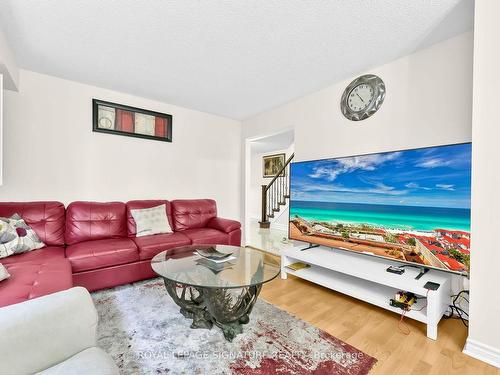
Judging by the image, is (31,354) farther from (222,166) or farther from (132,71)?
(222,166)

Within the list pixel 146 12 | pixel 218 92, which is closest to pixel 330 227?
pixel 218 92

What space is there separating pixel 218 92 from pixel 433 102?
231 centimetres

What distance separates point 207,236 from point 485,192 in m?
2.58

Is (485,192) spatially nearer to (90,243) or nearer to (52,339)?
(52,339)

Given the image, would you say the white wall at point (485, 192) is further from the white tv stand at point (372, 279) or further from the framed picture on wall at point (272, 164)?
the framed picture on wall at point (272, 164)

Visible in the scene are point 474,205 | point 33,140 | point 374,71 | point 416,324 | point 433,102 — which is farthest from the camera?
point 33,140

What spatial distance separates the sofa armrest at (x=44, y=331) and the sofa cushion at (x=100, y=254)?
1382 mm

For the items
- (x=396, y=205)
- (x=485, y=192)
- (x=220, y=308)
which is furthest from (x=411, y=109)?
(x=220, y=308)

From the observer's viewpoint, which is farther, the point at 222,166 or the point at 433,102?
the point at 222,166

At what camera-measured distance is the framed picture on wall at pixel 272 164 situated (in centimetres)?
701

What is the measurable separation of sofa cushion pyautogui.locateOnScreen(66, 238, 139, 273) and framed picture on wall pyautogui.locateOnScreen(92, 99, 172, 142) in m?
1.47

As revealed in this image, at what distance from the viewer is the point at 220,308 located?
1631 mm

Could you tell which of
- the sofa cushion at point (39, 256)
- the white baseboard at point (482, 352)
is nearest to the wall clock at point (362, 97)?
the white baseboard at point (482, 352)

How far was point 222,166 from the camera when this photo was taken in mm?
4184
